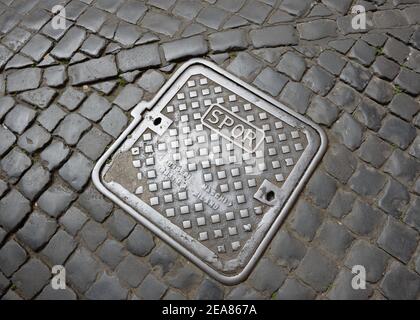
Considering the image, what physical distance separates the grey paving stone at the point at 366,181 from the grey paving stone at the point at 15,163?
2299 millimetres

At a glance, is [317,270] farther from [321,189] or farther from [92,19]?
[92,19]

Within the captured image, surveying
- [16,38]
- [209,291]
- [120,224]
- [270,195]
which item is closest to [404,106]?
[270,195]

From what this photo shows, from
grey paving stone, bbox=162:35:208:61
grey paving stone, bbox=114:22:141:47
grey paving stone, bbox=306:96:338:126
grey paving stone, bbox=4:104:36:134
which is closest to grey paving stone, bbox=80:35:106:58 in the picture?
grey paving stone, bbox=114:22:141:47

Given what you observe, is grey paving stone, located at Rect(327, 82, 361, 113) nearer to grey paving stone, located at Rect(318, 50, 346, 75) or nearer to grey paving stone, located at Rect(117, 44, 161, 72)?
grey paving stone, located at Rect(318, 50, 346, 75)

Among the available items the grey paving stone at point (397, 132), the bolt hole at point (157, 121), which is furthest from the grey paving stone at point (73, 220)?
the grey paving stone at point (397, 132)

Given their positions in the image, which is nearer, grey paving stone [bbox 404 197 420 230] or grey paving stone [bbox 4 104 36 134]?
grey paving stone [bbox 404 197 420 230]

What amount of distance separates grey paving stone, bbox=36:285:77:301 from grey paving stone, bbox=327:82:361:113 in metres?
2.25

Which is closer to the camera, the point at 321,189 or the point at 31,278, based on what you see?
the point at 31,278

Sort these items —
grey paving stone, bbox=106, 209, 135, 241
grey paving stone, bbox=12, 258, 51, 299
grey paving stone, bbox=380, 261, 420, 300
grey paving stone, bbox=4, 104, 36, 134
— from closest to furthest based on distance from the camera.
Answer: grey paving stone, bbox=380, 261, 420, 300 → grey paving stone, bbox=12, 258, 51, 299 → grey paving stone, bbox=106, 209, 135, 241 → grey paving stone, bbox=4, 104, 36, 134

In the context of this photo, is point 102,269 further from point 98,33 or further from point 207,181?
point 98,33

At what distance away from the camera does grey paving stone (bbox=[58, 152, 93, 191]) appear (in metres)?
2.78

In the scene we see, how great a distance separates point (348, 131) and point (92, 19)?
2.28m

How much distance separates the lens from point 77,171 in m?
Result: 2.82

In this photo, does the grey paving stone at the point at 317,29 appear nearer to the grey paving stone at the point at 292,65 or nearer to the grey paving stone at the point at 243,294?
the grey paving stone at the point at 292,65
